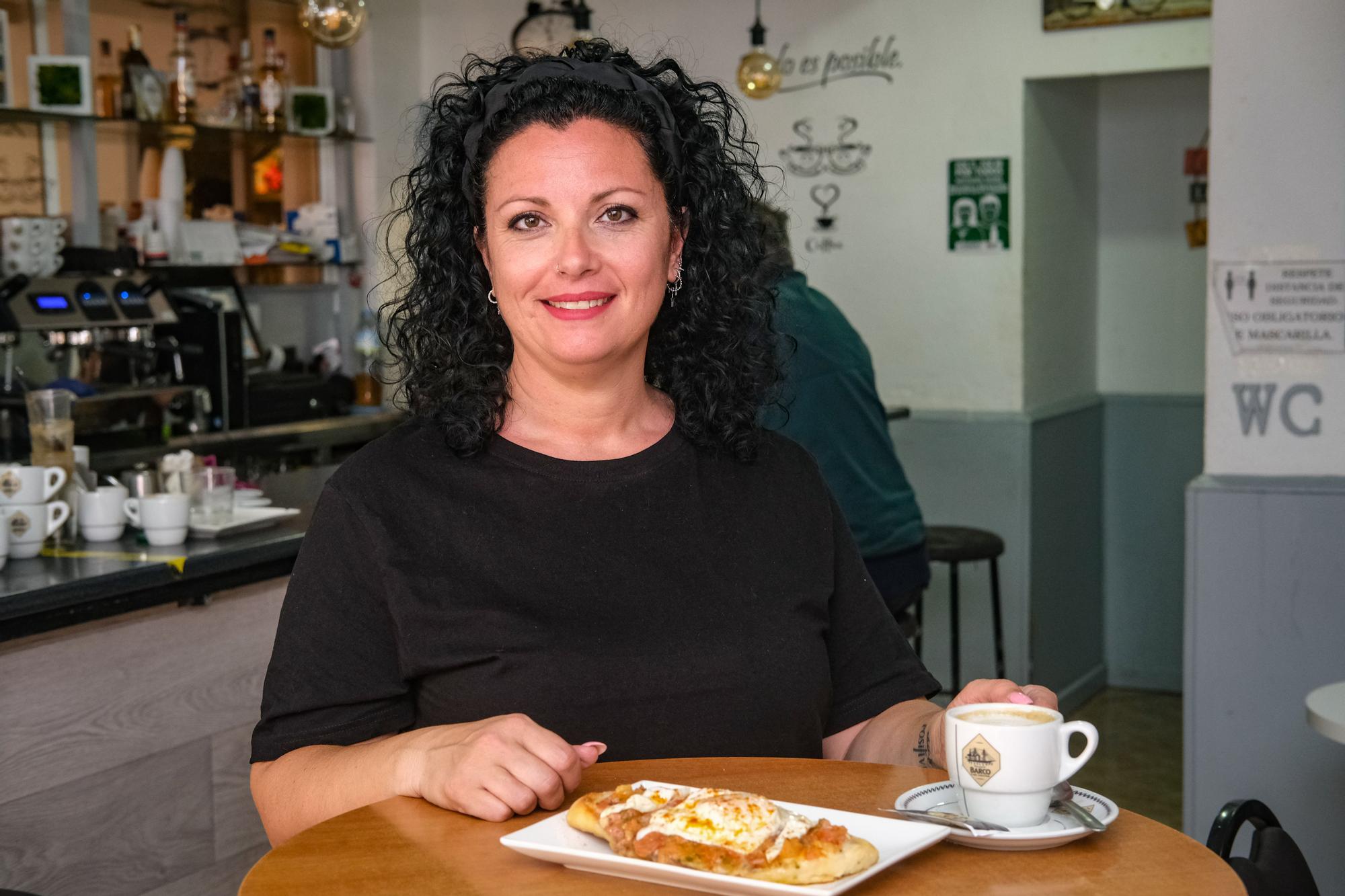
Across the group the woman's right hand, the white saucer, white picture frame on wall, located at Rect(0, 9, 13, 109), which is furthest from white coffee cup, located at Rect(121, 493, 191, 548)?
white picture frame on wall, located at Rect(0, 9, 13, 109)

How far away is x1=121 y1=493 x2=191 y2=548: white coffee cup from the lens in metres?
2.73

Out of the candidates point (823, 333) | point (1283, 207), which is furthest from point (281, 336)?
point (1283, 207)

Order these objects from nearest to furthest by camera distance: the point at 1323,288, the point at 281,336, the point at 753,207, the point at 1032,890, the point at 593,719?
the point at 1032,890, the point at 593,719, the point at 753,207, the point at 1323,288, the point at 281,336

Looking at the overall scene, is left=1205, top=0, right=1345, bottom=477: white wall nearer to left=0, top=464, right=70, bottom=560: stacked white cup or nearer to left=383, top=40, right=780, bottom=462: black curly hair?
left=383, top=40, right=780, bottom=462: black curly hair

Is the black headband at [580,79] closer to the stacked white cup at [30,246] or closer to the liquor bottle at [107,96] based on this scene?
the stacked white cup at [30,246]

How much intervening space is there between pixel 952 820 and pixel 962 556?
10.7ft

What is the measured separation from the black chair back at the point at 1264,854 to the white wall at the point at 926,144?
345 cm

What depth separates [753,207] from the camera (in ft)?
6.23

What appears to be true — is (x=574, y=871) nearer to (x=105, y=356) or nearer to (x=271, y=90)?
(x=105, y=356)

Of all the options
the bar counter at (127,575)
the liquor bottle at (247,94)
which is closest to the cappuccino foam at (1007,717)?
the bar counter at (127,575)

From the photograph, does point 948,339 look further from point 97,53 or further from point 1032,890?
point 1032,890

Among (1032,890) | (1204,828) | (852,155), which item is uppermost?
(852,155)

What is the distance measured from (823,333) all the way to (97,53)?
11.7ft

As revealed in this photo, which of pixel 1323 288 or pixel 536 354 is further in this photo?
pixel 1323 288
